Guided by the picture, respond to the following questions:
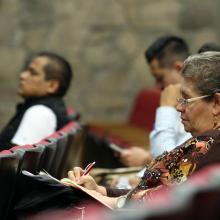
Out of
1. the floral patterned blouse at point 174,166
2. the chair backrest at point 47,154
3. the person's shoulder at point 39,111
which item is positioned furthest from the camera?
the person's shoulder at point 39,111

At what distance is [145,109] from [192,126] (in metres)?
4.39

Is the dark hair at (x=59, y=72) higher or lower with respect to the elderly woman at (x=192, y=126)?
higher

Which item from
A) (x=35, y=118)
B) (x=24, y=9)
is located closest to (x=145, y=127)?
(x=24, y=9)

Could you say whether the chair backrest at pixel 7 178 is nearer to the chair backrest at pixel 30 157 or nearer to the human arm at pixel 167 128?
the chair backrest at pixel 30 157

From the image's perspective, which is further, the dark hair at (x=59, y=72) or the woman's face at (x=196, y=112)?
the dark hair at (x=59, y=72)

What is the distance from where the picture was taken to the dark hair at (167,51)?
4508 millimetres

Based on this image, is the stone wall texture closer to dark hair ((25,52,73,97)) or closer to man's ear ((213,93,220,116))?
dark hair ((25,52,73,97))

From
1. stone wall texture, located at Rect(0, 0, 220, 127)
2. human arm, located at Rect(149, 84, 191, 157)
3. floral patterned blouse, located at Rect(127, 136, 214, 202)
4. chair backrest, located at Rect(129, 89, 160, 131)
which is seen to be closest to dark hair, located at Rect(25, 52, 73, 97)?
human arm, located at Rect(149, 84, 191, 157)

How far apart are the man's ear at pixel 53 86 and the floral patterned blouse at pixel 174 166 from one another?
2111mm

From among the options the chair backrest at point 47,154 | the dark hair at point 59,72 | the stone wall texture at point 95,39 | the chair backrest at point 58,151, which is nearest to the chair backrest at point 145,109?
the stone wall texture at point 95,39

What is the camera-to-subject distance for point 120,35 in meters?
8.27

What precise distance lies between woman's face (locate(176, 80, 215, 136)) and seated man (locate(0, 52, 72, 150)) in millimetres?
1745

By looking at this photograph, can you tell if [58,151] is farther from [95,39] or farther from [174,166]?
[95,39]

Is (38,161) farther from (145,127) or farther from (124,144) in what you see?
(145,127)
